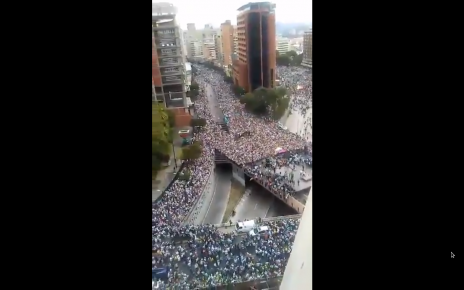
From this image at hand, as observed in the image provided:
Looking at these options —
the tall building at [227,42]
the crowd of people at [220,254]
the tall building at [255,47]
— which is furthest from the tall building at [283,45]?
the crowd of people at [220,254]

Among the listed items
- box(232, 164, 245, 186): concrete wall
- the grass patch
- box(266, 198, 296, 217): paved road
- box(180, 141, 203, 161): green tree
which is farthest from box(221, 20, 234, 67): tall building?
box(266, 198, 296, 217): paved road

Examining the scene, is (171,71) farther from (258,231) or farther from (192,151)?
(258,231)

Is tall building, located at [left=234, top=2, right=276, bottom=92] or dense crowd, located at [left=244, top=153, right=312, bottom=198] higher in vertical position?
tall building, located at [left=234, top=2, right=276, bottom=92]

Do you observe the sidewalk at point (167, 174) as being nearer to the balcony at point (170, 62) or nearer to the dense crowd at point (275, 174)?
the balcony at point (170, 62)

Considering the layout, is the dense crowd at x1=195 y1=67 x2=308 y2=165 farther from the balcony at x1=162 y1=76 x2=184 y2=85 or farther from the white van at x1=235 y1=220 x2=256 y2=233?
the white van at x1=235 y1=220 x2=256 y2=233
